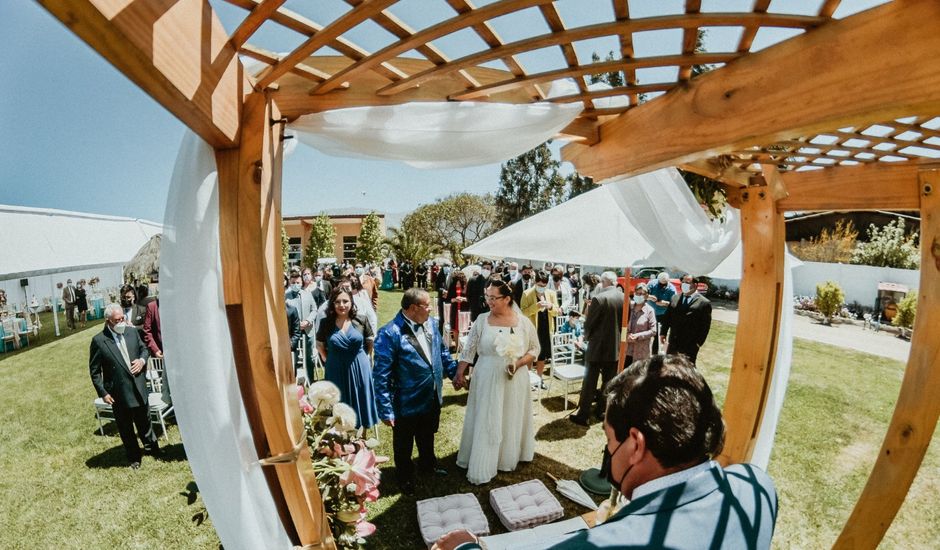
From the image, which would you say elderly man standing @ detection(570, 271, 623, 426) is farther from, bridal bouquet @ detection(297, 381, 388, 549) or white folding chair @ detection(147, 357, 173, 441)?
white folding chair @ detection(147, 357, 173, 441)

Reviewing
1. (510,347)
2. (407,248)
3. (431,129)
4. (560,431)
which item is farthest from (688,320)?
(407,248)

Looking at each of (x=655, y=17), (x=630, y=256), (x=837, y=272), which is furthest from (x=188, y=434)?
(x=837, y=272)

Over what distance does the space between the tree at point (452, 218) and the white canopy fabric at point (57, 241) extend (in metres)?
23.4

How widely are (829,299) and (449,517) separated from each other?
57.2ft

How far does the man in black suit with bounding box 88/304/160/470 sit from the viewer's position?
16.5 feet

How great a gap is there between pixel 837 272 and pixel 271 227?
22.8 meters

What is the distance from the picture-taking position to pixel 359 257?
34.4m

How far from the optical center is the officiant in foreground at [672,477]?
1193 millimetres

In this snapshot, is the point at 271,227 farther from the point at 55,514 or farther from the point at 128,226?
the point at 128,226

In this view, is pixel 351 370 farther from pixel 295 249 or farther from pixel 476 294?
pixel 295 249

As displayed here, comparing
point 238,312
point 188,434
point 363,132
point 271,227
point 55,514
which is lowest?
point 55,514

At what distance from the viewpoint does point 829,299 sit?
1504 cm

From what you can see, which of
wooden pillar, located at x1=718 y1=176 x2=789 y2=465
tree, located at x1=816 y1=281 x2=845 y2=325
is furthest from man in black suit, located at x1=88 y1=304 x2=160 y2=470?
tree, located at x1=816 y1=281 x2=845 y2=325

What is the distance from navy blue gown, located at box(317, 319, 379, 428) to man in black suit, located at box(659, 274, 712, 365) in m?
4.98
